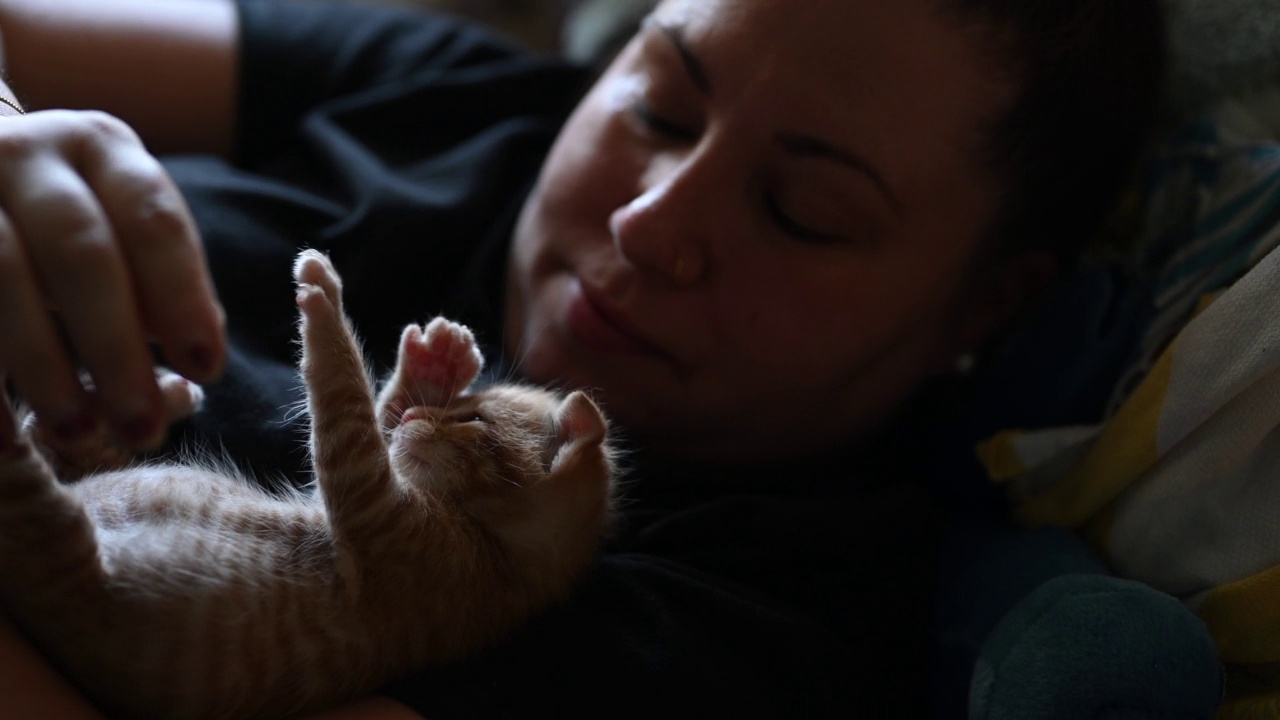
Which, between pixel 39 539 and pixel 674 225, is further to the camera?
pixel 674 225

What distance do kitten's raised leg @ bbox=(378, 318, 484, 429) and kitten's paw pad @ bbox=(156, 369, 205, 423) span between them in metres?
0.17

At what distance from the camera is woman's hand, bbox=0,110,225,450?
0.48 metres

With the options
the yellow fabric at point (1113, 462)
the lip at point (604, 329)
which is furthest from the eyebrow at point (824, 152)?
the yellow fabric at point (1113, 462)

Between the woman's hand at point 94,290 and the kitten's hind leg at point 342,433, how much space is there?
0.55 ft

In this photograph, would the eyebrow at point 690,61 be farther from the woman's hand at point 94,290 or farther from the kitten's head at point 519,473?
the woman's hand at point 94,290

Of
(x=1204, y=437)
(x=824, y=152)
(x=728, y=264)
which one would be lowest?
(x=1204, y=437)

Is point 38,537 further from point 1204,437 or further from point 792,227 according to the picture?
point 1204,437

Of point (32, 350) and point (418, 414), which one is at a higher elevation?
point (32, 350)

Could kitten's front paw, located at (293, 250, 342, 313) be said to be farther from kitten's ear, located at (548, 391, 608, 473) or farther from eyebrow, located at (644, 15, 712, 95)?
eyebrow, located at (644, 15, 712, 95)

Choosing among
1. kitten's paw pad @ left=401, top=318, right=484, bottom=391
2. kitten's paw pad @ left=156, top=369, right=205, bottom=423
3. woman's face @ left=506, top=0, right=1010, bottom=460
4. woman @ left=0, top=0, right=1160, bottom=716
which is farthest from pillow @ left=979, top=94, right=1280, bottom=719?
kitten's paw pad @ left=156, top=369, right=205, bottom=423

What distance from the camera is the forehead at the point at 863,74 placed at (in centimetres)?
84

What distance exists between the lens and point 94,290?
486 millimetres

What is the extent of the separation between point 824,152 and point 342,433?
1.72 feet

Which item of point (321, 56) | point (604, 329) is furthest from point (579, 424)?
point (321, 56)
